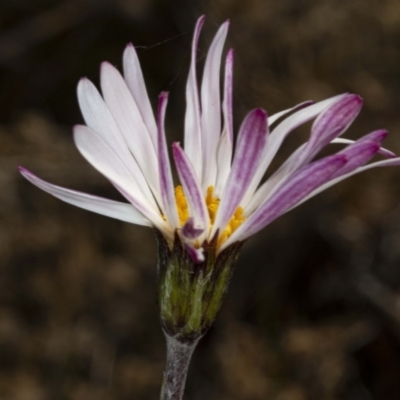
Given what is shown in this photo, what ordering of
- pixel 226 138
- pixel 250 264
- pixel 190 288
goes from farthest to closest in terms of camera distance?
1. pixel 250 264
2. pixel 226 138
3. pixel 190 288

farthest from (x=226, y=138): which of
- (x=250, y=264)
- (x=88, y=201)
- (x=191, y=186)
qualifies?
(x=250, y=264)

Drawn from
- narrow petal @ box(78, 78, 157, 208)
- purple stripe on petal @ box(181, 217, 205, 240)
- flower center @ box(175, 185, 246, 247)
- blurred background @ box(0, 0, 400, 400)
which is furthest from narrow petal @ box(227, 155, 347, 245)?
blurred background @ box(0, 0, 400, 400)

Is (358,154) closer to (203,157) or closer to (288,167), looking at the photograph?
(288,167)

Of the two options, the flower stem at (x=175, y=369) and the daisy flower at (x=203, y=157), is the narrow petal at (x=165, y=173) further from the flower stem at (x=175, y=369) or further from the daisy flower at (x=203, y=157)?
the flower stem at (x=175, y=369)

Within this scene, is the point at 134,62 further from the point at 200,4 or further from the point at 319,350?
the point at 200,4

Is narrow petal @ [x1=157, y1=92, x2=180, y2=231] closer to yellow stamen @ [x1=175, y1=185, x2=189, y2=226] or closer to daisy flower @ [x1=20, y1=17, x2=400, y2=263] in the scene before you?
daisy flower @ [x1=20, y1=17, x2=400, y2=263]

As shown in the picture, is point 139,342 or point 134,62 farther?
point 139,342

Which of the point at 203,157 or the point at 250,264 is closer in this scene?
the point at 203,157

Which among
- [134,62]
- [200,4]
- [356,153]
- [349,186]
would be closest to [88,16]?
[200,4]
